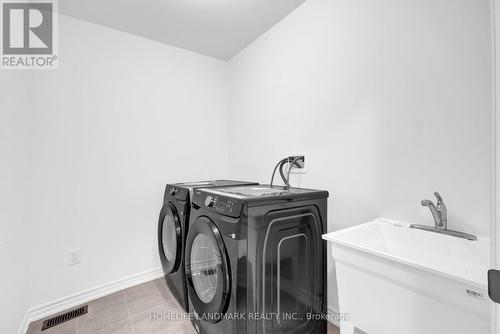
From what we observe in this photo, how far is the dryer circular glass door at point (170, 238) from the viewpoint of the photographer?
1.74 metres

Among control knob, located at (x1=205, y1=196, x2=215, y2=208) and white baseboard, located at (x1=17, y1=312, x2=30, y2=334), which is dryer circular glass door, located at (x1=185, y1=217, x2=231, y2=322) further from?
white baseboard, located at (x1=17, y1=312, x2=30, y2=334)

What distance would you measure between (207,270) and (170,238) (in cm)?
71

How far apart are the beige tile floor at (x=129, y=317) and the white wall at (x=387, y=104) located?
3.53 ft

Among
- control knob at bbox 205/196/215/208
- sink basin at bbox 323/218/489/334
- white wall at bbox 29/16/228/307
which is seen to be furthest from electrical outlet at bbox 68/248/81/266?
sink basin at bbox 323/218/489/334

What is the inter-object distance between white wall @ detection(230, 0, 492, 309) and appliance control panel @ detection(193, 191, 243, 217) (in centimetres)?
81

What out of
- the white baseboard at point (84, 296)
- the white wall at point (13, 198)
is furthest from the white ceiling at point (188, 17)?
the white baseboard at point (84, 296)

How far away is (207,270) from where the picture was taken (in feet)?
4.53

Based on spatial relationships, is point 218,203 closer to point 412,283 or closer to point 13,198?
point 412,283

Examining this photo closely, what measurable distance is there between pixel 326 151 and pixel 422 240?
0.79 m

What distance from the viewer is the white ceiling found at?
1.79 metres

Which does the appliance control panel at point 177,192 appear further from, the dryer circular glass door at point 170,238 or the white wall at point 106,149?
the white wall at point 106,149

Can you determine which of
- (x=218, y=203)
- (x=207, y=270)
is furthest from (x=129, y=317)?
(x=218, y=203)

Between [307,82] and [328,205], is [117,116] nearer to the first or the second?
[307,82]

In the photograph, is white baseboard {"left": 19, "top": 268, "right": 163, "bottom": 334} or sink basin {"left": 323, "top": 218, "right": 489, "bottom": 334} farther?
white baseboard {"left": 19, "top": 268, "right": 163, "bottom": 334}
